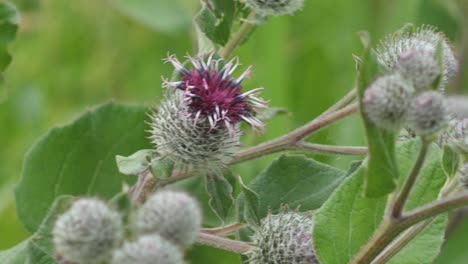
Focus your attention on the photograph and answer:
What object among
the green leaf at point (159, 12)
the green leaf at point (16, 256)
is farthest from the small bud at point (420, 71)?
the green leaf at point (159, 12)

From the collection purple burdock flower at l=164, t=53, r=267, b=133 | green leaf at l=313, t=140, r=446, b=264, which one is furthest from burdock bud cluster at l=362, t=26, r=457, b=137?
purple burdock flower at l=164, t=53, r=267, b=133

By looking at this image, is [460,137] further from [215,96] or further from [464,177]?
[215,96]

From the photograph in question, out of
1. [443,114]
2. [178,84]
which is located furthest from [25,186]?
[443,114]

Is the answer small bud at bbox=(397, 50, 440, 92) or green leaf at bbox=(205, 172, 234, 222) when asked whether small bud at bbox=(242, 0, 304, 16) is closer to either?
green leaf at bbox=(205, 172, 234, 222)

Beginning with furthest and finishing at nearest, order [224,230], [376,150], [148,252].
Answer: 1. [224,230]
2. [376,150]
3. [148,252]

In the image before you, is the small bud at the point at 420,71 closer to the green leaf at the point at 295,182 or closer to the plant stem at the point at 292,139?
the plant stem at the point at 292,139

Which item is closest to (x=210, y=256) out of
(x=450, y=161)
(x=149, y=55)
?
(x=450, y=161)

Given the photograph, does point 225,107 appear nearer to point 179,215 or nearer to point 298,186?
point 298,186
